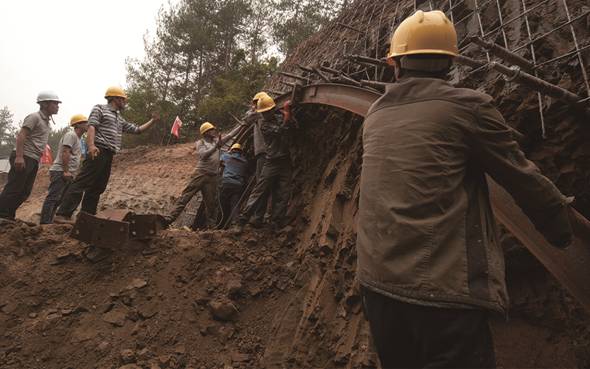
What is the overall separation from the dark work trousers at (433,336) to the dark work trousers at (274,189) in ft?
15.2

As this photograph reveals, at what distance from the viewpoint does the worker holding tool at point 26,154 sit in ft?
17.9

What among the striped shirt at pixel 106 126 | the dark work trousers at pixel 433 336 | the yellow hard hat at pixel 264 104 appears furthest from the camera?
the yellow hard hat at pixel 264 104

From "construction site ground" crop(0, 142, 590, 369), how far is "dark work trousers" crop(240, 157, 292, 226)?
1.02ft

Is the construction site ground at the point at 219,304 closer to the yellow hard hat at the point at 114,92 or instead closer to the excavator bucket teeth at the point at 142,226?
the excavator bucket teeth at the point at 142,226

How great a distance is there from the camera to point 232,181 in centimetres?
793

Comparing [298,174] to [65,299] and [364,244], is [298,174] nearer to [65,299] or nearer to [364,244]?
[65,299]

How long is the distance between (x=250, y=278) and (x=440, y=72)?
3.97m

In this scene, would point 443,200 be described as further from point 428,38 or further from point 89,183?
point 89,183

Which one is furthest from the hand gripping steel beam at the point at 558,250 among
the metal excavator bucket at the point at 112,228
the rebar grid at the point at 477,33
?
the metal excavator bucket at the point at 112,228

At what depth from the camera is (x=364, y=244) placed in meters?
1.84

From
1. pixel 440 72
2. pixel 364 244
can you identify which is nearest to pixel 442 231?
pixel 364 244

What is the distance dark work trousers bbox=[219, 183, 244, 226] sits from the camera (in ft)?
26.1

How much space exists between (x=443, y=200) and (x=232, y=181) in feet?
21.5

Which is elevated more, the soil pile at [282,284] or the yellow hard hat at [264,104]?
the yellow hard hat at [264,104]
